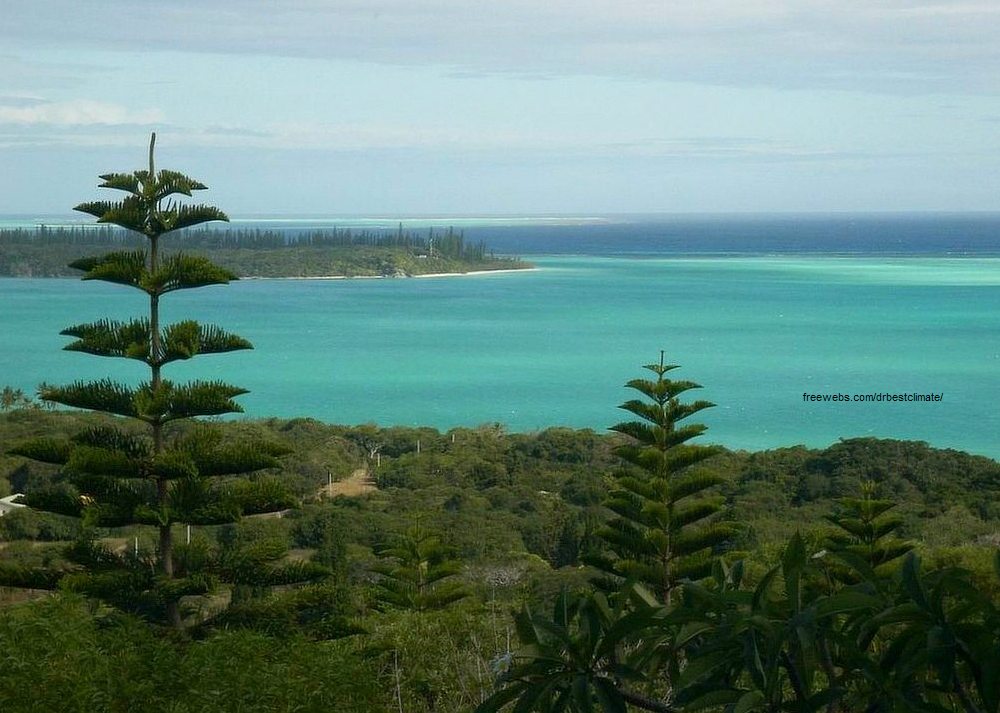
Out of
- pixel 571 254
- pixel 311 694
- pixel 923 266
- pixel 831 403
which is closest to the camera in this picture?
pixel 311 694

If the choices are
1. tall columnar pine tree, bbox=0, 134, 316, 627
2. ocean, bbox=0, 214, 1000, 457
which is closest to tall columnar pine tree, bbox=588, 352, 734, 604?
tall columnar pine tree, bbox=0, 134, 316, 627

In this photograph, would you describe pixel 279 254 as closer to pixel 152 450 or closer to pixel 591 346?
pixel 591 346

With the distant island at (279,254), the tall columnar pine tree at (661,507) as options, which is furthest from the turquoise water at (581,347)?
the tall columnar pine tree at (661,507)

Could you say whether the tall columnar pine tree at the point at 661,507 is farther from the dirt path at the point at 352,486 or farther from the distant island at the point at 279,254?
the distant island at the point at 279,254

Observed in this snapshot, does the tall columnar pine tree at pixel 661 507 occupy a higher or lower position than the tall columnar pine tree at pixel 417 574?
higher

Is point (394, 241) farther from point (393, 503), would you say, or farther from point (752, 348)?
point (393, 503)

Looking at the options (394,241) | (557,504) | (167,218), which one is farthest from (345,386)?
(394,241)

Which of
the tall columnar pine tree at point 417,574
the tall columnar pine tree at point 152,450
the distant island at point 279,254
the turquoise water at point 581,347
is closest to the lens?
the tall columnar pine tree at point 152,450
